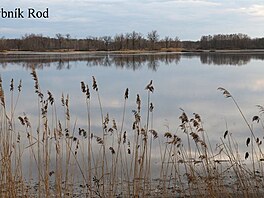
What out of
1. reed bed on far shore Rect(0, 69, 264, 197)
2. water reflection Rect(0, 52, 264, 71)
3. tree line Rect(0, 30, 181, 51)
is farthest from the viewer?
tree line Rect(0, 30, 181, 51)

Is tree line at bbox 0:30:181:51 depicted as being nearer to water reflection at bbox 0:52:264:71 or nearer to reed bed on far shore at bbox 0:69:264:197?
water reflection at bbox 0:52:264:71

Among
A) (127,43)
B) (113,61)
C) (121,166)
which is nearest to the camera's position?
(121,166)

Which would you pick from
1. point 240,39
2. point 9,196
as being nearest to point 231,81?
point 9,196

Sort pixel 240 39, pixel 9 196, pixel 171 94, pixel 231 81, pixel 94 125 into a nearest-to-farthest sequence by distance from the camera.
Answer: pixel 9 196, pixel 94 125, pixel 171 94, pixel 231 81, pixel 240 39

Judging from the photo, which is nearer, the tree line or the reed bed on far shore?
the reed bed on far shore

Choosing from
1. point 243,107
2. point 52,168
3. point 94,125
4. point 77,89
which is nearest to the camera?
point 52,168

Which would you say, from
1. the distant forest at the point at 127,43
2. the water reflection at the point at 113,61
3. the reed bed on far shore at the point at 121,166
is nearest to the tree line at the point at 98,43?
the distant forest at the point at 127,43

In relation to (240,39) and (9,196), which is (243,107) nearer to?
(9,196)

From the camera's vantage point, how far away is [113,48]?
78000 mm

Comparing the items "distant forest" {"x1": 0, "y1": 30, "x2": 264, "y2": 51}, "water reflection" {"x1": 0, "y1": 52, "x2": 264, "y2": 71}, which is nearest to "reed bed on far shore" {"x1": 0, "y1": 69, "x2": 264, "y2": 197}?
"water reflection" {"x1": 0, "y1": 52, "x2": 264, "y2": 71}

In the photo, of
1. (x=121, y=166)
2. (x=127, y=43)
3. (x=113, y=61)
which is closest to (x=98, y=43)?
(x=127, y=43)

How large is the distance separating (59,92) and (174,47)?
74521 mm

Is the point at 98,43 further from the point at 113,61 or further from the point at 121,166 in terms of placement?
the point at 121,166

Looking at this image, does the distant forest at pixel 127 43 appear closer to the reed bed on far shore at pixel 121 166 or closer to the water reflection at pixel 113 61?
the water reflection at pixel 113 61
